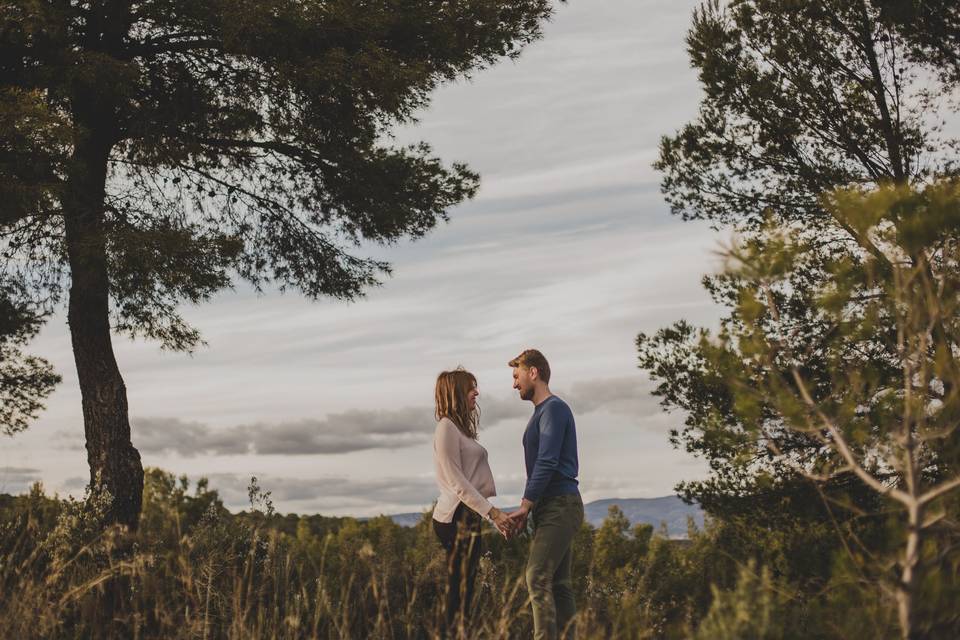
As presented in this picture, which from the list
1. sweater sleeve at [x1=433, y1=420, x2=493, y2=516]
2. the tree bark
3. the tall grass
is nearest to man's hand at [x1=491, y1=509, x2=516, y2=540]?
sweater sleeve at [x1=433, y1=420, x2=493, y2=516]

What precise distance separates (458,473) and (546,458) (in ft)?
1.82

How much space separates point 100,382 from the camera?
34.1ft

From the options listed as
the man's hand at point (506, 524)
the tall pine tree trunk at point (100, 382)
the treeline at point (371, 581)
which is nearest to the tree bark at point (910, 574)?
the treeline at point (371, 581)

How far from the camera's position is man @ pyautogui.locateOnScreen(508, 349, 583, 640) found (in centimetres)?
514

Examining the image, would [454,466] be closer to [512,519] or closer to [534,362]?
[512,519]

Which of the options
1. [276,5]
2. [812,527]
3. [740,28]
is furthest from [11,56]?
[812,527]

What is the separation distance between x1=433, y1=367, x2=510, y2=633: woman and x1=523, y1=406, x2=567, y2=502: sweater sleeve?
12.2 inches

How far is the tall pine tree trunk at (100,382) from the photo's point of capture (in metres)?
10.1

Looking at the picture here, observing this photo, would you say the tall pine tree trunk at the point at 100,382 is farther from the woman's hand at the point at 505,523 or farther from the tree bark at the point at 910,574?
the tree bark at the point at 910,574

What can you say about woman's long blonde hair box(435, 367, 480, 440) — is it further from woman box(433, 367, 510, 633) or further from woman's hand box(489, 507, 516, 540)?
woman's hand box(489, 507, 516, 540)

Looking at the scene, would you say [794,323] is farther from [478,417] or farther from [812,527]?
[478,417]

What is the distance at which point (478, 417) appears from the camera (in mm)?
5629

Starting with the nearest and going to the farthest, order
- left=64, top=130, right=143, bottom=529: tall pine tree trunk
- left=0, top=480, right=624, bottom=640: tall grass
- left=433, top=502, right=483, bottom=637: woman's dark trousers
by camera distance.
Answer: left=433, top=502, right=483, bottom=637: woman's dark trousers < left=0, top=480, right=624, bottom=640: tall grass < left=64, top=130, right=143, bottom=529: tall pine tree trunk

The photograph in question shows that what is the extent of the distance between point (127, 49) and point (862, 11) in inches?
345
